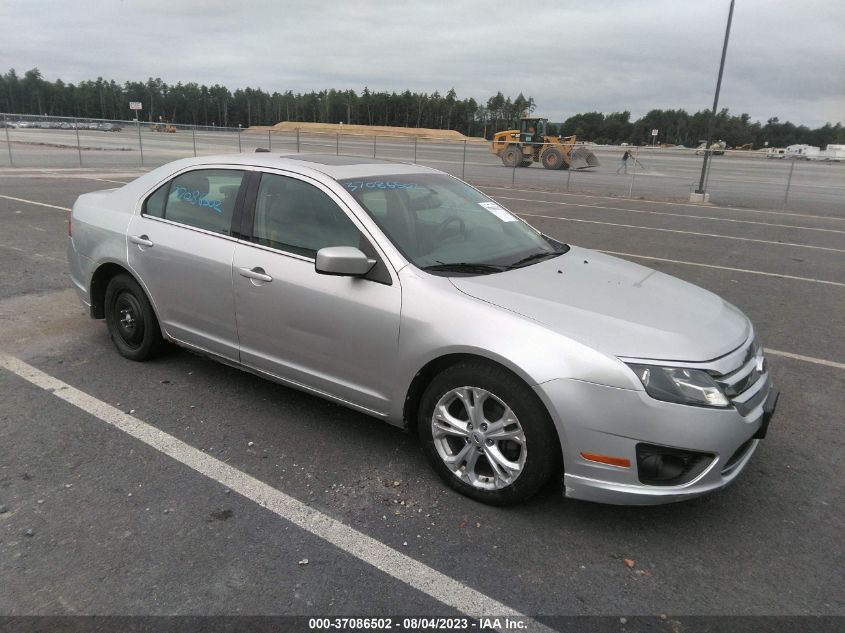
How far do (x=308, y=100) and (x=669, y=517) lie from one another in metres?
145

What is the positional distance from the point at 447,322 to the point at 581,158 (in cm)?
3255

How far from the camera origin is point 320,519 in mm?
2885

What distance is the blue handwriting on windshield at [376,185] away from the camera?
3.60 metres

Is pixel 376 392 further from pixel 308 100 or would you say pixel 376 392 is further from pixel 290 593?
pixel 308 100

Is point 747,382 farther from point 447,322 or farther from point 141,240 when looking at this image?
point 141,240

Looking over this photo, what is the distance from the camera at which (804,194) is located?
23.6 metres

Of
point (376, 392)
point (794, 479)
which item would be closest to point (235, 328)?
point (376, 392)

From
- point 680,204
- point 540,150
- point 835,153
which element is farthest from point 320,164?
point 835,153

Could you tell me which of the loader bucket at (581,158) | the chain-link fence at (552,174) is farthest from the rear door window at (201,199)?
the loader bucket at (581,158)

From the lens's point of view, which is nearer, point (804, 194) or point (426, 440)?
point (426, 440)

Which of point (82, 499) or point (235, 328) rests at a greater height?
point (235, 328)

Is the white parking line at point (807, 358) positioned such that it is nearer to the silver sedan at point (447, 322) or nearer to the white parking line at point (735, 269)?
the silver sedan at point (447, 322)

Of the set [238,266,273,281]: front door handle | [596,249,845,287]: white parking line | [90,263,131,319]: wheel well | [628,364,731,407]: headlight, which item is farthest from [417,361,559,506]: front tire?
[596,249,845,287]: white parking line

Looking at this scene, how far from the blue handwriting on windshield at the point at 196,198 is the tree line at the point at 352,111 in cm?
9758
